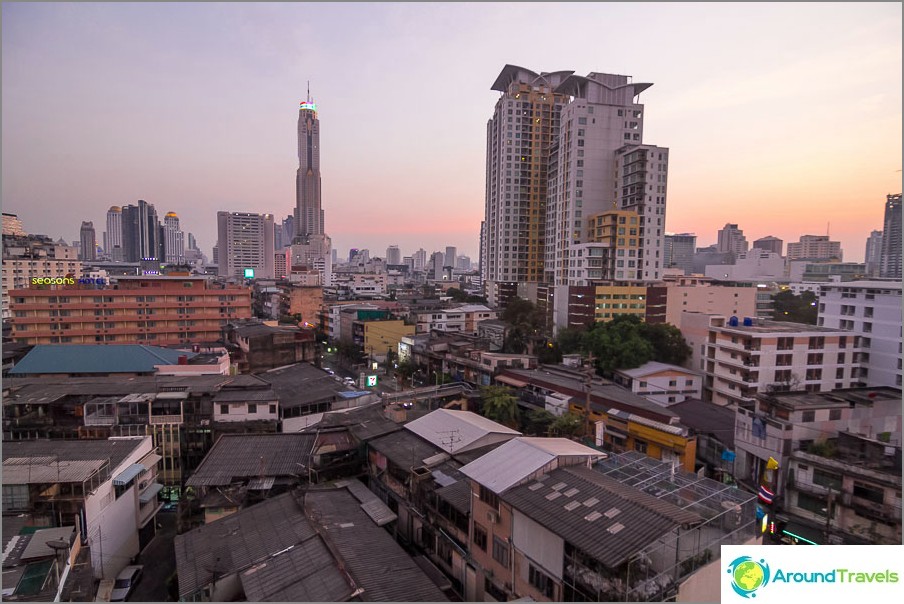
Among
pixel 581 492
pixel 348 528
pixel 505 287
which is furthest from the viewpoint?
pixel 505 287

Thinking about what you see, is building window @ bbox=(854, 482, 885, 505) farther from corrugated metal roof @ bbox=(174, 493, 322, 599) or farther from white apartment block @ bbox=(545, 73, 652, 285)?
white apartment block @ bbox=(545, 73, 652, 285)

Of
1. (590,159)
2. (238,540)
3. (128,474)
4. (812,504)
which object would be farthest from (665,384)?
(590,159)

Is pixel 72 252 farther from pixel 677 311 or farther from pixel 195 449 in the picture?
pixel 677 311

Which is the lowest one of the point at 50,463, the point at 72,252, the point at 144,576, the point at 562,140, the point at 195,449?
the point at 144,576

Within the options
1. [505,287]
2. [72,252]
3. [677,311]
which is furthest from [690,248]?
[72,252]

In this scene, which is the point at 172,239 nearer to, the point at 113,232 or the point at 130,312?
the point at 113,232

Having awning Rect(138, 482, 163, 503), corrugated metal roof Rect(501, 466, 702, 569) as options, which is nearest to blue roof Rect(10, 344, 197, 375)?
awning Rect(138, 482, 163, 503)
